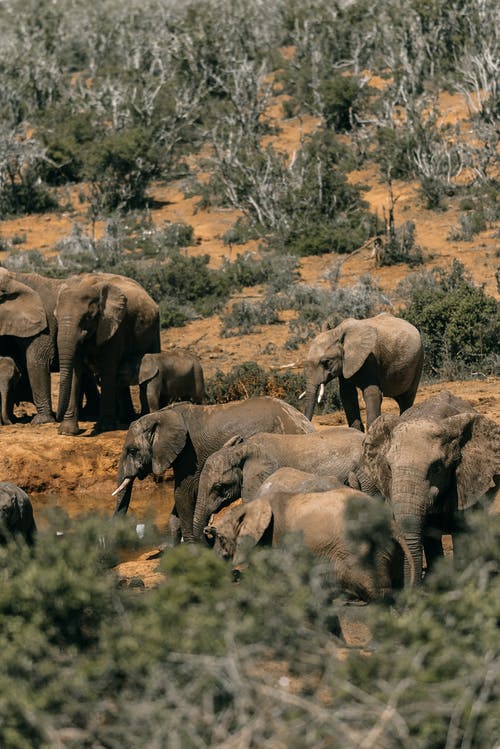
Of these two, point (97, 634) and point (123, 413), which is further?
point (123, 413)

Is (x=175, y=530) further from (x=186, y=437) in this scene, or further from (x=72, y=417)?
(x=72, y=417)

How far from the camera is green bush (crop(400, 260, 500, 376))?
17.8 m

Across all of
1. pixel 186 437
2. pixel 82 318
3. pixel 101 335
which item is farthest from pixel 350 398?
pixel 186 437

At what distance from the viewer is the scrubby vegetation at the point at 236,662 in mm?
5609

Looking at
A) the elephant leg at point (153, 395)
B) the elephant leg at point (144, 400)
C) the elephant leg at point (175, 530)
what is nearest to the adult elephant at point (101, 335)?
the elephant leg at point (144, 400)

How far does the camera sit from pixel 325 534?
8.70m

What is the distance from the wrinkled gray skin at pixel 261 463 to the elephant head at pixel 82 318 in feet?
15.4

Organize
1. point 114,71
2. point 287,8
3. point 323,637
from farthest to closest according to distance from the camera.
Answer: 1. point 287,8
2. point 114,71
3. point 323,637

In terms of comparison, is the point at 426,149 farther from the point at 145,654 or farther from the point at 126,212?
the point at 145,654

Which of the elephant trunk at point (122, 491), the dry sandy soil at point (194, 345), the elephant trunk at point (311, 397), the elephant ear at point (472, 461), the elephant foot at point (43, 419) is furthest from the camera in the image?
the elephant foot at point (43, 419)

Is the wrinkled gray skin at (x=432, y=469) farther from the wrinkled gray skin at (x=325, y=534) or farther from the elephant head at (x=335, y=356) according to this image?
the elephant head at (x=335, y=356)

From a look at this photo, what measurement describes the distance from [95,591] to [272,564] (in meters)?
0.90

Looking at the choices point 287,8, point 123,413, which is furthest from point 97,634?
point 287,8

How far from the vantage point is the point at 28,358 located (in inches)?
620
